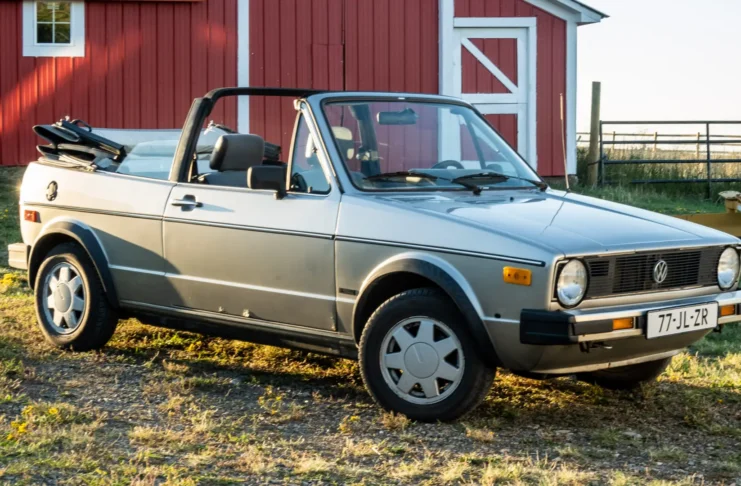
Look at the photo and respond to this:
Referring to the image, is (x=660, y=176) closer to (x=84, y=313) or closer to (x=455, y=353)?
(x=84, y=313)

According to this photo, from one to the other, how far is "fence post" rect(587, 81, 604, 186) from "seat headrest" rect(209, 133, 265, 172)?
47.3 feet

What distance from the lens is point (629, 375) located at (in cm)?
632

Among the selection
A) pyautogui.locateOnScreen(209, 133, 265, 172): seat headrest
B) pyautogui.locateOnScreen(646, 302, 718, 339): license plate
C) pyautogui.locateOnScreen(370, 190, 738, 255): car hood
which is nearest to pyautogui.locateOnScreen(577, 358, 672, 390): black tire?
pyautogui.locateOnScreen(646, 302, 718, 339): license plate

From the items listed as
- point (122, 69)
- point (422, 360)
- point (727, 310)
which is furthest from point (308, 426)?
point (122, 69)

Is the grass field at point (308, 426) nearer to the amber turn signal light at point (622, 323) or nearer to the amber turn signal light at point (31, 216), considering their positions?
the amber turn signal light at point (622, 323)

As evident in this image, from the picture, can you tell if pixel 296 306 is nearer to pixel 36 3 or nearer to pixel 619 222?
pixel 619 222

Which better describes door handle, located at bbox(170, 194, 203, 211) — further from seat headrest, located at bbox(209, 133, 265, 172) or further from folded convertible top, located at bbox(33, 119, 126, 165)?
folded convertible top, located at bbox(33, 119, 126, 165)

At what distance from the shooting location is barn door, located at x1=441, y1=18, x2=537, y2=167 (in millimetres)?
18312

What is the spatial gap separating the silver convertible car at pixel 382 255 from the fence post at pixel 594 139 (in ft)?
45.2

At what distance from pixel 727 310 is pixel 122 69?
14.0 m

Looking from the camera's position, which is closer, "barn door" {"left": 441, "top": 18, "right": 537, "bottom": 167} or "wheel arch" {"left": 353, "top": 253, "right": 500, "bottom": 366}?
"wheel arch" {"left": 353, "top": 253, "right": 500, "bottom": 366}

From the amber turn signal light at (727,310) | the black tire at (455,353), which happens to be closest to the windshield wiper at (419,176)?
the black tire at (455,353)

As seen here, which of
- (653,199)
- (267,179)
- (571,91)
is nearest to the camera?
(267,179)

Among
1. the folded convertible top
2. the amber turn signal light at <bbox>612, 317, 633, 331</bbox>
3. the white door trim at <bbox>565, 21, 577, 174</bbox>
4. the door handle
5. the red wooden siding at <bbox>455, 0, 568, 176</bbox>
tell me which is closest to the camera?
the amber turn signal light at <bbox>612, 317, 633, 331</bbox>
